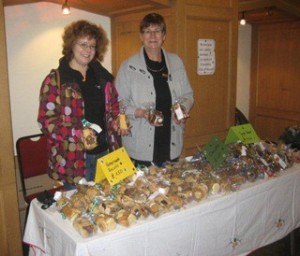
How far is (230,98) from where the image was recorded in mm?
2975

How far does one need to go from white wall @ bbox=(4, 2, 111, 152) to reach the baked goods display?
155 centimetres

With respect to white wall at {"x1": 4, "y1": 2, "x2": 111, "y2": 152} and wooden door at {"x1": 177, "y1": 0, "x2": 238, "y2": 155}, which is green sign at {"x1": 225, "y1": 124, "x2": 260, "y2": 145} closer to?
wooden door at {"x1": 177, "y1": 0, "x2": 238, "y2": 155}

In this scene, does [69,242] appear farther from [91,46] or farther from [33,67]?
[33,67]

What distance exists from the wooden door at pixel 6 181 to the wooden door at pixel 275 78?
12.0 ft


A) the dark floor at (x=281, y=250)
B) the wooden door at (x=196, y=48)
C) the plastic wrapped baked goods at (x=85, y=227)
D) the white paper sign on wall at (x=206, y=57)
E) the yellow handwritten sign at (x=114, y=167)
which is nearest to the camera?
the plastic wrapped baked goods at (x=85, y=227)

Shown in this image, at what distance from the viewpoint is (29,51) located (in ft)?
9.09

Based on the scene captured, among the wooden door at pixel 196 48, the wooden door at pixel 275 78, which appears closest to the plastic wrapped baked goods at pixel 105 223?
the wooden door at pixel 196 48

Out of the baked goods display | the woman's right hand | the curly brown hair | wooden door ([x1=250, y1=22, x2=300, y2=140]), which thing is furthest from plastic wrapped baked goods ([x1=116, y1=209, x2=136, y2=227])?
wooden door ([x1=250, y1=22, x2=300, y2=140])

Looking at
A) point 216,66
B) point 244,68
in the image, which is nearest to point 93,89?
point 216,66

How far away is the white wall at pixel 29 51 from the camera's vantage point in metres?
2.69

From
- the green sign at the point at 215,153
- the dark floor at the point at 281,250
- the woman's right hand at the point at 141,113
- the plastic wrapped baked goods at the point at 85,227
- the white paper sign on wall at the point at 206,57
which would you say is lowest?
the dark floor at the point at 281,250

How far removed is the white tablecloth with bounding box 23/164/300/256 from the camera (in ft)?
4.02

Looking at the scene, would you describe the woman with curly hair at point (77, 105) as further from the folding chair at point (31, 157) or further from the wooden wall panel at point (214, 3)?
the wooden wall panel at point (214, 3)

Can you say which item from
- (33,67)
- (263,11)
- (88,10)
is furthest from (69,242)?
(263,11)
